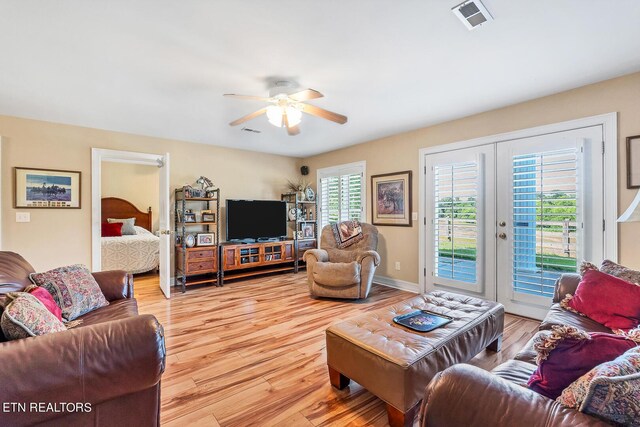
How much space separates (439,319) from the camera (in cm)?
197

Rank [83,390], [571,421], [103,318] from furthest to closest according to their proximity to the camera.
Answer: [103,318]
[83,390]
[571,421]

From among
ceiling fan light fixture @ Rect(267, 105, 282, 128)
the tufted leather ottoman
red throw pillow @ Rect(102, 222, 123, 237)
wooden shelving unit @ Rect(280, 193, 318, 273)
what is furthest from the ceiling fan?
red throw pillow @ Rect(102, 222, 123, 237)

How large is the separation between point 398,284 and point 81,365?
388 cm

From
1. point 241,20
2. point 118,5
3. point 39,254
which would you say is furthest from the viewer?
point 39,254

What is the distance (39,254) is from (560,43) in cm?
572

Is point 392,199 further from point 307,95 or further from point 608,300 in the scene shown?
point 608,300

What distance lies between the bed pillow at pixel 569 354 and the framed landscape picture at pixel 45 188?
492cm

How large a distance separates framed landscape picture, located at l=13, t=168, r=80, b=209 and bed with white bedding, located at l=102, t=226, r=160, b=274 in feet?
4.77

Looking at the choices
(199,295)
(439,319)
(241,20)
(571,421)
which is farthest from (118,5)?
(199,295)

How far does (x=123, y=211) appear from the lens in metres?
6.64

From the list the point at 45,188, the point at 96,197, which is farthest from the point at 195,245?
the point at 45,188

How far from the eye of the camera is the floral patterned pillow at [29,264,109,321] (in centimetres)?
193

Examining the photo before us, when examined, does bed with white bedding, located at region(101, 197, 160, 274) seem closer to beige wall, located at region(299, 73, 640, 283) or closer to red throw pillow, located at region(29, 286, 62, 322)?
red throw pillow, located at region(29, 286, 62, 322)

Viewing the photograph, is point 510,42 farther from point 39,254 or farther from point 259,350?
point 39,254
